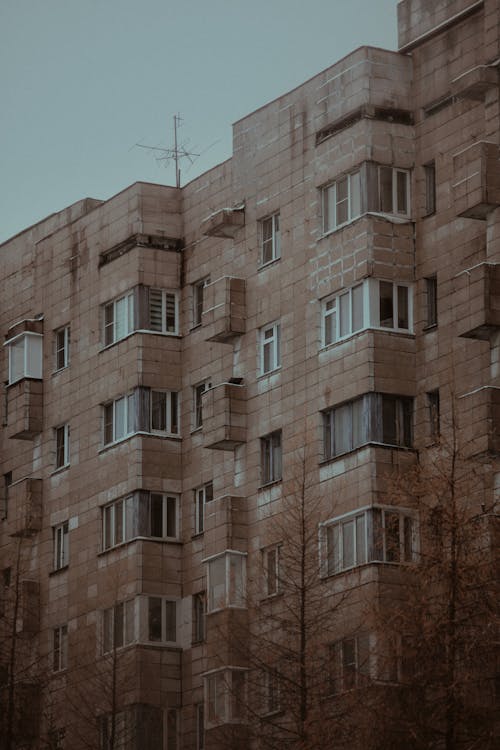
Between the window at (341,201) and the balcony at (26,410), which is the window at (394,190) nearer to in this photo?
the window at (341,201)

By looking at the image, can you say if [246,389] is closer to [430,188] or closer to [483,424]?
[430,188]

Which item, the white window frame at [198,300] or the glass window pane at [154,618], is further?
the white window frame at [198,300]

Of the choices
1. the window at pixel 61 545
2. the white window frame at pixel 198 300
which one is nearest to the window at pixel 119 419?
the white window frame at pixel 198 300

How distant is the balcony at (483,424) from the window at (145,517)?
16.4 meters

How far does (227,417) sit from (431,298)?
8674 mm

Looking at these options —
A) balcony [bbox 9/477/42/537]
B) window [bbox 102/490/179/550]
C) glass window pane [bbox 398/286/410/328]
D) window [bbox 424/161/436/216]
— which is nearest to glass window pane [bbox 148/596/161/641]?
window [bbox 102/490/179/550]

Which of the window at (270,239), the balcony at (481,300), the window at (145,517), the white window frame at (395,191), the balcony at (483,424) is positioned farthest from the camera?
the window at (145,517)

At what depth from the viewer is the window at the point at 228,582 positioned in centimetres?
7456

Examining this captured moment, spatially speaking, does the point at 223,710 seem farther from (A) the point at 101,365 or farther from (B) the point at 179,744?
(A) the point at 101,365

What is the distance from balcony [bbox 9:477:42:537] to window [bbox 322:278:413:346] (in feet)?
59.6

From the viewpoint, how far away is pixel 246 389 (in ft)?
253

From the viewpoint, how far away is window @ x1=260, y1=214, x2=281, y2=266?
76.9 m

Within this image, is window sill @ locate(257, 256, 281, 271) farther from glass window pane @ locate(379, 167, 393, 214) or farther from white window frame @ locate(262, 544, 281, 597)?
white window frame @ locate(262, 544, 281, 597)

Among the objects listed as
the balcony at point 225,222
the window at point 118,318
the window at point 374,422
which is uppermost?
the balcony at point 225,222
